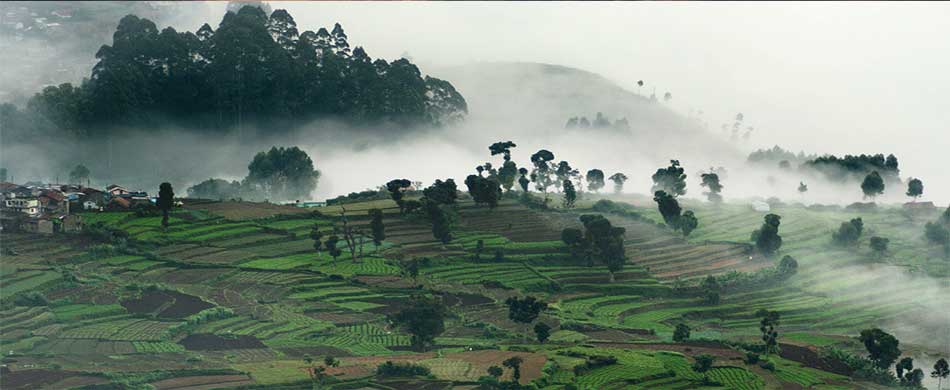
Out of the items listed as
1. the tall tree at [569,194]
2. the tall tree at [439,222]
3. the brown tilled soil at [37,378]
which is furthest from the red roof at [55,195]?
the tall tree at [569,194]

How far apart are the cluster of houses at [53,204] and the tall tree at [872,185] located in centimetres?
7612

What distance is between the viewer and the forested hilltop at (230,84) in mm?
147375

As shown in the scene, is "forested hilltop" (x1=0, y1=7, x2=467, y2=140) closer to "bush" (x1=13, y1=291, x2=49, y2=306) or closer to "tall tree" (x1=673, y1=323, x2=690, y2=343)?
"bush" (x1=13, y1=291, x2=49, y2=306)

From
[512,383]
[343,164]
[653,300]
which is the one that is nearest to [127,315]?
[512,383]

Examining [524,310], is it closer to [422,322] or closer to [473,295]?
[473,295]

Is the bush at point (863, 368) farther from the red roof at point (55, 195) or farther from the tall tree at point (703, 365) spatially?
the red roof at point (55, 195)

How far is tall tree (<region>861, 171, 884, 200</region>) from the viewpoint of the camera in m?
143

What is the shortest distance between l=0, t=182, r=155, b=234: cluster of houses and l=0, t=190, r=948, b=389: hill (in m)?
1.73

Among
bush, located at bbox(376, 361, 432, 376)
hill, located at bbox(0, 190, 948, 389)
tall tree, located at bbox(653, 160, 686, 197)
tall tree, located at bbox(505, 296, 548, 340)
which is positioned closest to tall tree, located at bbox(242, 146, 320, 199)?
hill, located at bbox(0, 190, 948, 389)

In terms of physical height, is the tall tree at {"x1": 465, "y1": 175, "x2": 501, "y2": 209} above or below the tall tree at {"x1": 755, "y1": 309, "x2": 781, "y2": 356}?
above

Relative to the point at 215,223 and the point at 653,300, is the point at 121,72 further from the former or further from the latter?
the point at 653,300

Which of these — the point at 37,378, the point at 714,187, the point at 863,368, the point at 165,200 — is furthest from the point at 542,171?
the point at 37,378

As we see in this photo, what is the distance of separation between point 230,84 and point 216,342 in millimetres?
67102

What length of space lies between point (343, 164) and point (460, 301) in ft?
167
